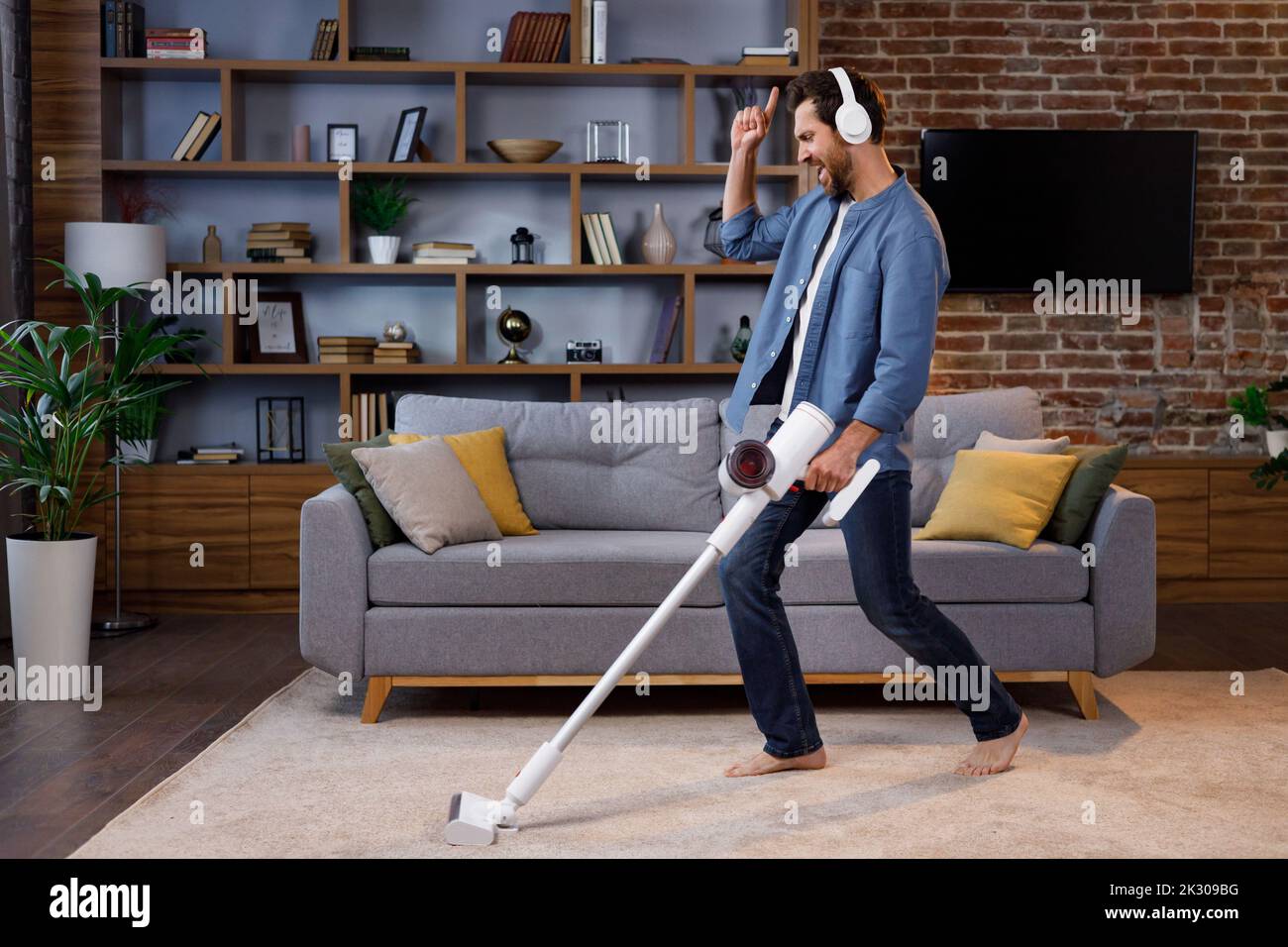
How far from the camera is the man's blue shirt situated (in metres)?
2.53

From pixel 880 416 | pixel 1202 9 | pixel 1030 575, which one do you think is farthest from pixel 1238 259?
pixel 880 416

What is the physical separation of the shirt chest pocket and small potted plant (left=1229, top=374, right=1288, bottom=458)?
3.01 metres

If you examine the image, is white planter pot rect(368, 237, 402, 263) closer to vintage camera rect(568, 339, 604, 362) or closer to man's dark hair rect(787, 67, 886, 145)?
vintage camera rect(568, 339, 604, 362)

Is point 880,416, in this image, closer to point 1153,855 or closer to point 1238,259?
point 1153,855

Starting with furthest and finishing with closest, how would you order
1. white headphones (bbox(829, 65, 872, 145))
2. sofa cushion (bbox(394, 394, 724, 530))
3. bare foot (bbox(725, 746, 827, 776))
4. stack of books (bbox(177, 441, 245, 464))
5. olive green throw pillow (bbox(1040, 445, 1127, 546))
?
1. stack of books (bbox(177, 441, 245, 464))
2. sofa cushion (bbox(394, 394, 724, 530))
3. olive green throw pillow (bbox(1040, 445, 1127, 546))
4. bare foot (bbox(725, 746, 827, 776))
5. white headphones (bbox(829, 65, 872, 145))

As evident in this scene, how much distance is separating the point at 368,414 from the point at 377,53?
4.54 ft

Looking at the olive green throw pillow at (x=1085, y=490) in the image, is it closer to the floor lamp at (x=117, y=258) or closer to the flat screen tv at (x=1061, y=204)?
the flat screen tv at (x=1061, y=204)

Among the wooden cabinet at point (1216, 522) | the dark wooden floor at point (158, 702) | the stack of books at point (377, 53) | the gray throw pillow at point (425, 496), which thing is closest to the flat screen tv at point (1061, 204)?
the wooden cabinet at point (1216, 522)

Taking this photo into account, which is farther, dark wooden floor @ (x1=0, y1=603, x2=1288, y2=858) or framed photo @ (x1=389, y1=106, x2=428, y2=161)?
framed photo @ (x1=389, y1=106, x2=428, y2=161)

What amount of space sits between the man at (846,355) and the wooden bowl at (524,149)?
8.20 feet

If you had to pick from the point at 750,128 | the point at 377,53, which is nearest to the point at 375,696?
the point at 750,128

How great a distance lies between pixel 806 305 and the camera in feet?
8.80

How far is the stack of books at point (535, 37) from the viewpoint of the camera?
200 inches

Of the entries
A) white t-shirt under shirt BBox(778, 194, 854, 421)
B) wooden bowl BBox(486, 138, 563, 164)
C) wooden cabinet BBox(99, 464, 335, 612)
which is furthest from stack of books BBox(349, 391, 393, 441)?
white t-shirt under shirt BBox(778, 194, 854, 421)
